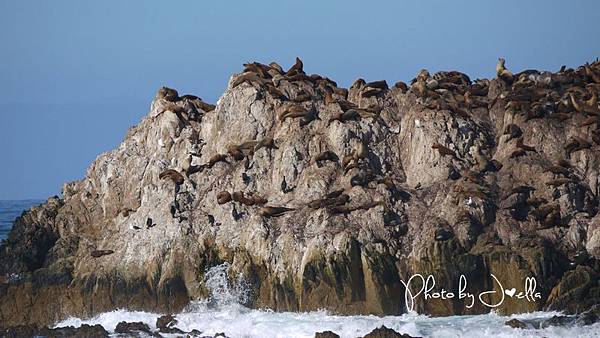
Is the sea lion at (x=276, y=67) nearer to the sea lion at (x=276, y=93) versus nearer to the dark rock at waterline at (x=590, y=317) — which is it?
the sea lion at (x=276, y=93)

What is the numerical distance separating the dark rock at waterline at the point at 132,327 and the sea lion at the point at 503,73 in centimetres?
1544

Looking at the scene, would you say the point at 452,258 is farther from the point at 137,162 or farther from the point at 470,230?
the point at 137,162

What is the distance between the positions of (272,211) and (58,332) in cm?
704

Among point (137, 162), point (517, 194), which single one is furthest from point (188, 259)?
point (517, 194)

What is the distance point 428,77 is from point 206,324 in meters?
12.5

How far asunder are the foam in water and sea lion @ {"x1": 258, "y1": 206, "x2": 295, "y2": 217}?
6.23 feet

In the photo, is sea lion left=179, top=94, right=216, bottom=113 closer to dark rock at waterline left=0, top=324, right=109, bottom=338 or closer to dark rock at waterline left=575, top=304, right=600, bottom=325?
dark rock at waterline left=0, top=324, right=109, bottom=338

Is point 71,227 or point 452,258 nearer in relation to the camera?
point 452,258

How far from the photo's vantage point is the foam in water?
3941 cm

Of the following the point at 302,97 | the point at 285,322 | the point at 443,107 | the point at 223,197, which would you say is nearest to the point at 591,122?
the point at 443,107

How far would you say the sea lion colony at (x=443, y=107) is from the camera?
4356cm

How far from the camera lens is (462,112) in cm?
4600

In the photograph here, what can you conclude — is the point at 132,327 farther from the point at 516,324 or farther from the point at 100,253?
the point at 516,324

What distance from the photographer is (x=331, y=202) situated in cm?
4291
